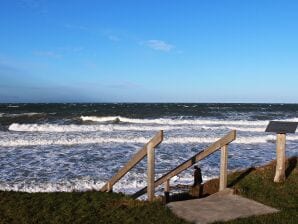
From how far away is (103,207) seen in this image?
7754mm

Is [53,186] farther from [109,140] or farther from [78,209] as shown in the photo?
[109,140]

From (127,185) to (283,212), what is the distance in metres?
7.49

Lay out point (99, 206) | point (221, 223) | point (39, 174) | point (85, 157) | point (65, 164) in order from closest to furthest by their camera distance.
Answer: point (221, 223), point (99, 206), point (39, 174), point (65, 164), point (85, 157)

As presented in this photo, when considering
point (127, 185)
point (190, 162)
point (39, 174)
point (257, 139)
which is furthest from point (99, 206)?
point (257, 139)

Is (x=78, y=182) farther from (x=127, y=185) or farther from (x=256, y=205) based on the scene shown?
(x=256, y=205)

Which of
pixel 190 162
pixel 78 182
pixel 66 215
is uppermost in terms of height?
pixel 190 162

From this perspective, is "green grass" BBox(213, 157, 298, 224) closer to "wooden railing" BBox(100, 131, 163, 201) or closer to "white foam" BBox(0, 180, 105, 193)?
"wooden railing" BBox(100, 131, 163, 201)

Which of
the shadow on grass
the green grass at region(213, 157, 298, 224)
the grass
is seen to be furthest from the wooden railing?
the shadow on grass

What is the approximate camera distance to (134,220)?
691 cm

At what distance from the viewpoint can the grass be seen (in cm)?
699

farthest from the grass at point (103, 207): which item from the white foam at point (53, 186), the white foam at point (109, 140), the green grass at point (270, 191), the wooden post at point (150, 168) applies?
the white foam at point (109, 140)

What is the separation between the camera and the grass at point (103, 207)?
6.99 m

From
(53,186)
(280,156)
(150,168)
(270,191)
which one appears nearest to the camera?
(150,168)

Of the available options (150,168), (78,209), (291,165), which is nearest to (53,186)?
(78,209)
